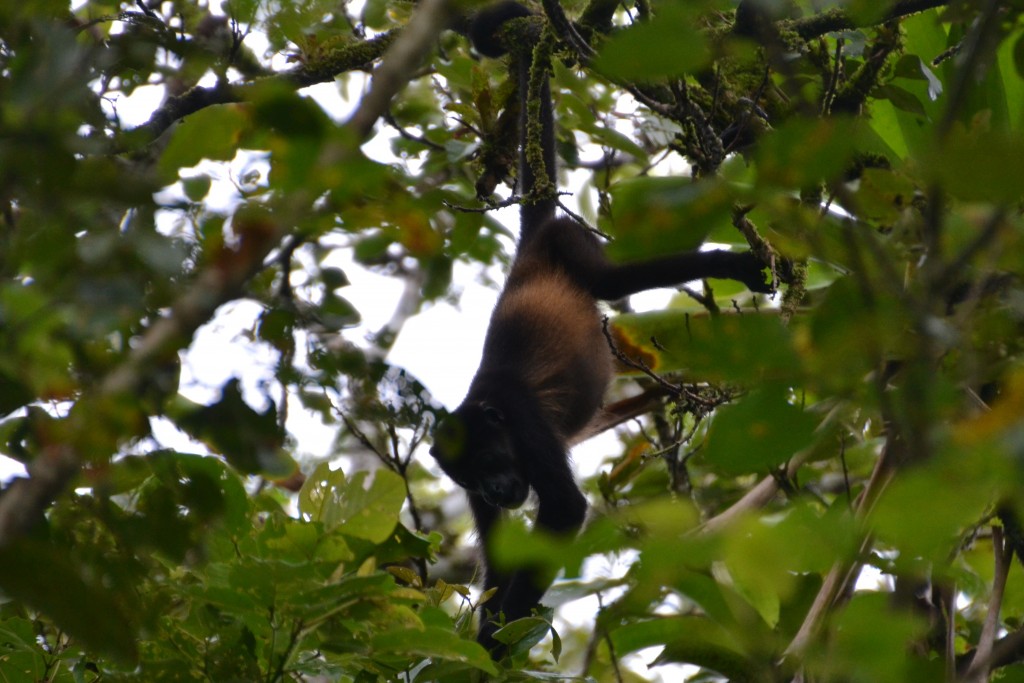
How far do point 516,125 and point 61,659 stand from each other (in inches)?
120

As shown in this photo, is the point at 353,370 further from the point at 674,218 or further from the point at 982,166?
the point at 982,166

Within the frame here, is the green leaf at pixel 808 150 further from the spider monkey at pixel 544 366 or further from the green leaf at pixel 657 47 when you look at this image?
the spider monkey at pixel 544 366

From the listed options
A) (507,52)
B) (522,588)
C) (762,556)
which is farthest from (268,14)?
(522,588)

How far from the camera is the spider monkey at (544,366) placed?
5.37 m

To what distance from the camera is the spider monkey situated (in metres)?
5.37

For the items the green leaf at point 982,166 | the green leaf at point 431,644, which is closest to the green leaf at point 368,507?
the green leaf at point 431,644

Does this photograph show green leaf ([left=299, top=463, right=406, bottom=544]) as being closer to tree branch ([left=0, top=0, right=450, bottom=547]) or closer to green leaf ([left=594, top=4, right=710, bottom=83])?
tree branch ([left=0, top=0, right=450, bottom=547])

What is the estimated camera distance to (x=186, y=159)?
1.31 meters

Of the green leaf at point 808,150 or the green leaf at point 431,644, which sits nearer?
the green leaf at point 808,150

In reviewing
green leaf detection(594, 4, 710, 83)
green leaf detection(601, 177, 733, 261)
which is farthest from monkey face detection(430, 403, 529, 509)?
green leaf detection(594, 4, 710, 83)

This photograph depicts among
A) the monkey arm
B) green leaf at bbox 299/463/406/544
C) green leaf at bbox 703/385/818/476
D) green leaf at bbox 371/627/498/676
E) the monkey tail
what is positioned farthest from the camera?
the monkey arm

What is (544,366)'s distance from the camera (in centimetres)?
611

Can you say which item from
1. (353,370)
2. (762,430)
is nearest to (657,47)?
(762,430)

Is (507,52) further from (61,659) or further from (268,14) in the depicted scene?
(61,659)
